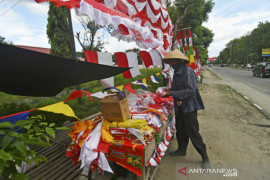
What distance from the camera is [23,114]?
5.92 feet

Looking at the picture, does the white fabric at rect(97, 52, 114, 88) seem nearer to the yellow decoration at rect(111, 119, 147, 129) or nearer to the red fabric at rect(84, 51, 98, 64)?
the red fabric at rect(84, 51, 98, 64)

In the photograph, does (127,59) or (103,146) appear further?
(127,59)

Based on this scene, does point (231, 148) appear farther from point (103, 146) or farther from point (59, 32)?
point (59, 32)

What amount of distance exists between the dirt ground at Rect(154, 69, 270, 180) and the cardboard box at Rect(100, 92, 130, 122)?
1340mm

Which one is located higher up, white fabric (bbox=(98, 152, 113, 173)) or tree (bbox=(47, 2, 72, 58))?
tree (bbox=(47, 2, 72, 58))

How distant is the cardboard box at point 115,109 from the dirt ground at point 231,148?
134 cm

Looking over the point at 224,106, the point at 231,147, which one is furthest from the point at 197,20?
the point at 231,147

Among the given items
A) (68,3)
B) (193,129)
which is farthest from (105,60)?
(193,129)

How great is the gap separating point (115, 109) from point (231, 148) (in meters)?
2.92

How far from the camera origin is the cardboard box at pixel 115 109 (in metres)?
2.02

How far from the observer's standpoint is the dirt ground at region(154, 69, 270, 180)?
2.62 meters

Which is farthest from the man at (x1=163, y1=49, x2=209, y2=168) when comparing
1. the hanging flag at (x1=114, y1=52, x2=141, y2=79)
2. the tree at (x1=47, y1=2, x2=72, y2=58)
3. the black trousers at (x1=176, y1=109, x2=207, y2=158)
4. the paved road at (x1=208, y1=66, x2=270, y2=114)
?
the tree at (x1=47, y1=2, x2=72, y2=58)

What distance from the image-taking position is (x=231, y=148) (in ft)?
10.9

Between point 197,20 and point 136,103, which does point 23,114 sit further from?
point 197,20
